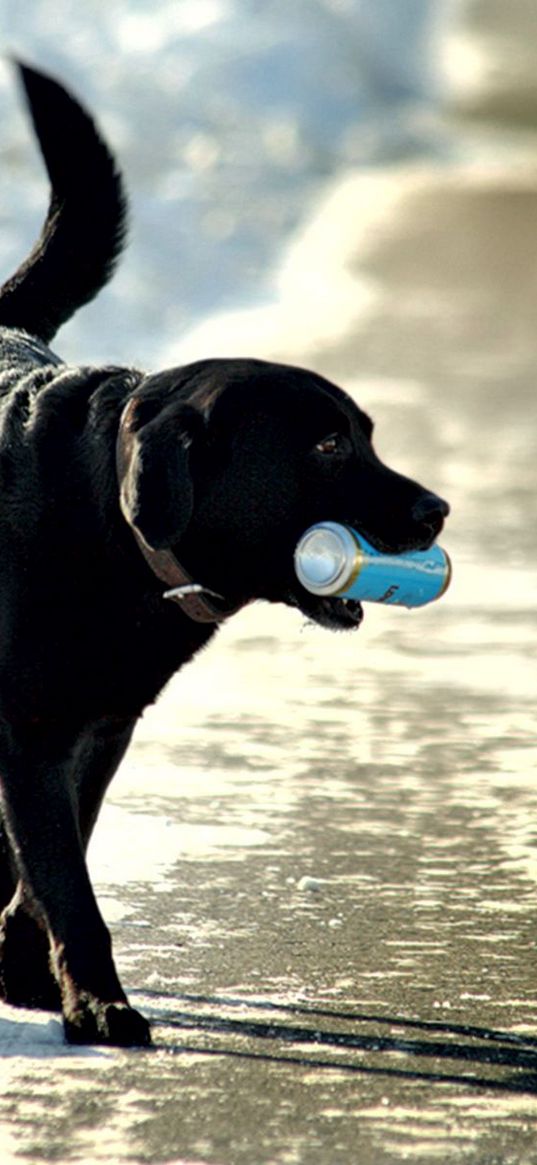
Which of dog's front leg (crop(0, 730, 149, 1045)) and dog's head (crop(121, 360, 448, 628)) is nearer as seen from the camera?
dog's front leg (crop(0, 730, 149, 1045))

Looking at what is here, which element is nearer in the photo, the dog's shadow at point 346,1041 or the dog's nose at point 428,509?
the dog's shadow at point 346,1041

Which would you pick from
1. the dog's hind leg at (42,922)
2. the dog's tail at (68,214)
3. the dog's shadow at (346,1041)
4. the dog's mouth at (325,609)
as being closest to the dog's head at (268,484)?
the dog's mouth at (325,609)

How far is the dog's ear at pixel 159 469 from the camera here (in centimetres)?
353

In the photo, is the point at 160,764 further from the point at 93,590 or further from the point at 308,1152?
the point at 308,1152

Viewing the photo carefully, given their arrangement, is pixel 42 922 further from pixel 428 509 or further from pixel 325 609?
pixel 428 509

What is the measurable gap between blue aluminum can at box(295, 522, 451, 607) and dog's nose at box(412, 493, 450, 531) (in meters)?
0.08

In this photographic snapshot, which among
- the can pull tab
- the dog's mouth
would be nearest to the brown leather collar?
the can pull tab

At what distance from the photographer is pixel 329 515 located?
144 inches

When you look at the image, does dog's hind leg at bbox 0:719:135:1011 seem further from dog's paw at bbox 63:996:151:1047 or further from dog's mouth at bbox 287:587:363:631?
dog's mouth at bbox 287:587:363:631

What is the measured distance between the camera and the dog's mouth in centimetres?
369

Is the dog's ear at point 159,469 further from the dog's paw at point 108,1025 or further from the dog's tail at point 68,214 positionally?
the dog's tail at point 68,214

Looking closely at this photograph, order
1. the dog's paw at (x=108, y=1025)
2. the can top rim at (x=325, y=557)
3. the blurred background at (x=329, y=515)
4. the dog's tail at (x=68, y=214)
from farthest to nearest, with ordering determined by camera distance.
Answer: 1. the dog's tail at (x=68, y=214)
2. the blurred background at (x=329, y=515)
3. the can top rim at (x=325, y=557)
4. the dog's paw at (x=108, y=1025)

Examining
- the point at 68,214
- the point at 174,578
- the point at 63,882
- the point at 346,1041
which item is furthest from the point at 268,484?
the point at 68,214

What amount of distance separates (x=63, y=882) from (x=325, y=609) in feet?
1.96
